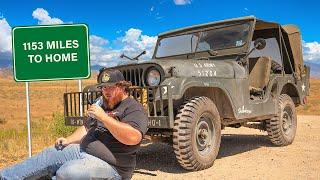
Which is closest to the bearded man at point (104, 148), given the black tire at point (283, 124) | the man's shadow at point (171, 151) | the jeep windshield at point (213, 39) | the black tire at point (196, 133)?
the black tire at point (196, 133)

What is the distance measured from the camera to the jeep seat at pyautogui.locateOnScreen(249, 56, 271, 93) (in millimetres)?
8656

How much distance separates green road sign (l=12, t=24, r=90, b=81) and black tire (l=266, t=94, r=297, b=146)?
145 inches

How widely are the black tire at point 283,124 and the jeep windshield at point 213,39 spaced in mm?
1509

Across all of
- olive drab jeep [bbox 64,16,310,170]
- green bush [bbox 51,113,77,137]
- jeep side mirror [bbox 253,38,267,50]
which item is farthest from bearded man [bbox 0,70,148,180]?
green bush [bbox 51,113,77,137]

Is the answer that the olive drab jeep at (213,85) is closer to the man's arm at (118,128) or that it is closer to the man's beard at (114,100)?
the man's beard at (114,100)

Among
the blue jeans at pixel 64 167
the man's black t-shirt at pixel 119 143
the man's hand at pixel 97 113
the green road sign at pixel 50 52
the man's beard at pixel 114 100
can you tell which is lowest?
the blue jeans at pixel 64 167

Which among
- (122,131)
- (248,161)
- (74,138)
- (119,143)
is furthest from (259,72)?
(122,131)

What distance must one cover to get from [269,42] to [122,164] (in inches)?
241

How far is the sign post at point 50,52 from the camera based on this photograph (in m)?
6.71

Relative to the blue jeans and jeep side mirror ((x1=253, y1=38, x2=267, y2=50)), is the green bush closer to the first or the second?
jeep side mirror ((x1=253, y1=38, x2=267, y2=50))

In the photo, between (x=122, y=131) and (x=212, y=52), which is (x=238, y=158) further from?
(x=122, y=131)

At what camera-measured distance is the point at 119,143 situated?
4.05 meters

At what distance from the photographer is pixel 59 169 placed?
409cm

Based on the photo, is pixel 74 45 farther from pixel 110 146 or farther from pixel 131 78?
pixel 110 146
